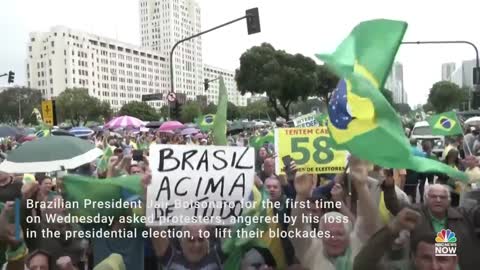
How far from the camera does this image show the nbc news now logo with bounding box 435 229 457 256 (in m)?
3.82

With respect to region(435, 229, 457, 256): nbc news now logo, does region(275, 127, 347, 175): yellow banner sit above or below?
above

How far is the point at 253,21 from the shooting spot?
55.1 ft

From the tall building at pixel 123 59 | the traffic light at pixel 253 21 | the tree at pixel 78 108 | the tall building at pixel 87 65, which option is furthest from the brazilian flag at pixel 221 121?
the tall building at pixel 87 65

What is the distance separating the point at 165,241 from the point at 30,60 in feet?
549

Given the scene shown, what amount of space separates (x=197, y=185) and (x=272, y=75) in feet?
145

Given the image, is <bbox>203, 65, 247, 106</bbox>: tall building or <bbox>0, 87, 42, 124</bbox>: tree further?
<bbox>203, 65, 247, 106</bbox>: tall building

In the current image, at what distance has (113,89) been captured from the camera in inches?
6540

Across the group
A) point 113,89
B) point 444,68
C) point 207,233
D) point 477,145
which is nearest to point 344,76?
point 207,233

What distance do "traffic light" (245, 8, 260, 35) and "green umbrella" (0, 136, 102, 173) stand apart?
36.6ft

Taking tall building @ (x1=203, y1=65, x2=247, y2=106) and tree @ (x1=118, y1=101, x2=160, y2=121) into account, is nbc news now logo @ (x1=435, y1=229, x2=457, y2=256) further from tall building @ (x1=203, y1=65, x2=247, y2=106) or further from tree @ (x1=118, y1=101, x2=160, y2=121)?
tall building @ (x1=203, y1=65, x2=247, y2=106)

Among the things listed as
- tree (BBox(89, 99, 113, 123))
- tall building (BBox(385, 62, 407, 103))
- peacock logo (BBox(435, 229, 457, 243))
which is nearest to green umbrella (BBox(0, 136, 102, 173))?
tall building (BBox(385, 62, 407, 103))

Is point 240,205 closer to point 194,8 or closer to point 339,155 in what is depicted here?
point 339,155

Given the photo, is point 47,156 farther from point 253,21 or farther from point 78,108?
point 78,108

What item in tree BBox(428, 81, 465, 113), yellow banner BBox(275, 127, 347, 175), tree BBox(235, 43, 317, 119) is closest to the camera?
yellow banner BBox(275, 127, 347, 175)
